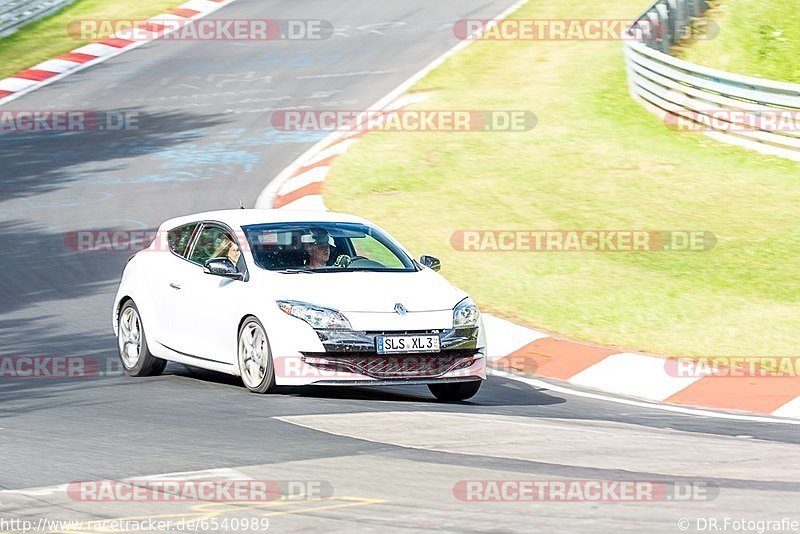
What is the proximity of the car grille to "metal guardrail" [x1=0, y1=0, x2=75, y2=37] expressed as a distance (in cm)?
2218

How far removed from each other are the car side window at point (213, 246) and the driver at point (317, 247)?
23.6 inches

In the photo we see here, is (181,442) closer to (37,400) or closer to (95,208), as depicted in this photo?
(37,400)

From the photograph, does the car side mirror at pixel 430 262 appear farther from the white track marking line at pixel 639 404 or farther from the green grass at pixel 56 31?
the green grass at pixel 56 31

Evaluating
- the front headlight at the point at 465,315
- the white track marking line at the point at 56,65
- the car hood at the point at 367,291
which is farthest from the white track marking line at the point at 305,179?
the white track marking line at the point at 56,65

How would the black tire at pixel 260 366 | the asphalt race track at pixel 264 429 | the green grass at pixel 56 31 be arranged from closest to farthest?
the asphalt race track at pixel 264 429
the black tire at pixel 260 366
the green grass at pixel 56 31

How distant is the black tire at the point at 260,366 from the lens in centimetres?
1095

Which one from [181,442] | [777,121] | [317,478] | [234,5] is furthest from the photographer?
[234,5]

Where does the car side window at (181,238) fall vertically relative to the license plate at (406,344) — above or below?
above

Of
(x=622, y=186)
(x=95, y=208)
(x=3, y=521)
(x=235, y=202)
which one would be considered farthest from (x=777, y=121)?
(x=3, y=521)

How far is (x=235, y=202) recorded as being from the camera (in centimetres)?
1953

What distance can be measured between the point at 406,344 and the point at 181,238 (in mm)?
2898

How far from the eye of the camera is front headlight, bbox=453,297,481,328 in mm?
11227

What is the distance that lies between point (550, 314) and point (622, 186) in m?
6.34

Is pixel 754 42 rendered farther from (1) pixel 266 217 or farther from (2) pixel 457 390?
(2) pixel 457 390
